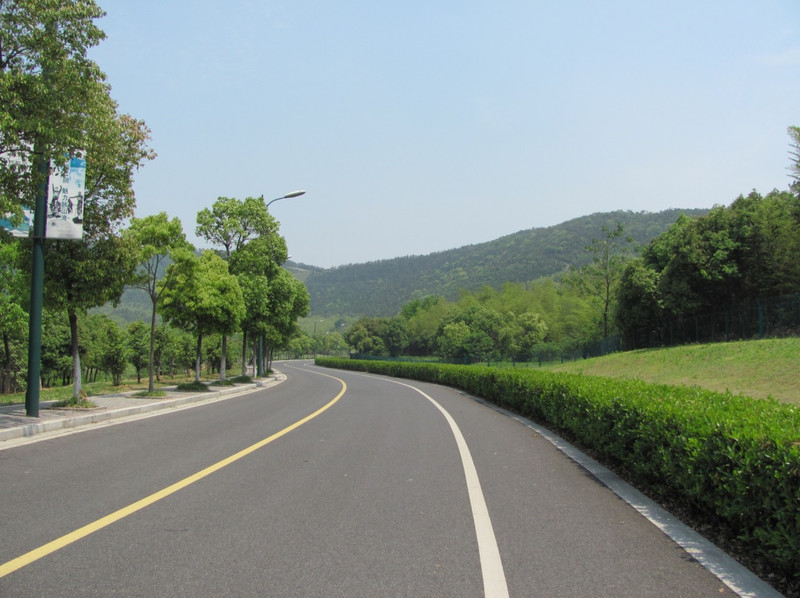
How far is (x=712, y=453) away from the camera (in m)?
4.59

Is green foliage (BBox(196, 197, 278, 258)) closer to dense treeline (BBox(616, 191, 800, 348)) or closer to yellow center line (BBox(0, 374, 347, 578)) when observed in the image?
yellow center line (BBox(0, 374, 347, 578))

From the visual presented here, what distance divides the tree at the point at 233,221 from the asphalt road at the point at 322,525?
64.6 feet

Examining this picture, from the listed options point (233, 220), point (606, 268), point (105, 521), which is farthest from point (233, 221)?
point (606, 268)

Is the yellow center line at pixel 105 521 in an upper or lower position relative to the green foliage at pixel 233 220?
lower

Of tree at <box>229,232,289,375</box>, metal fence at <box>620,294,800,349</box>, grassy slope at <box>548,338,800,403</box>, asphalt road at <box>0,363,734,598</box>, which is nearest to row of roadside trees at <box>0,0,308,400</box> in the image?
tree at <box>229,232,289,375</box>

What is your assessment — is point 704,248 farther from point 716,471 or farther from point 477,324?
point 477,324

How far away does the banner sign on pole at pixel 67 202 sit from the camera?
39.1 feet

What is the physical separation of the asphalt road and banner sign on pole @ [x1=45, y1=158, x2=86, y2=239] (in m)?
5.15

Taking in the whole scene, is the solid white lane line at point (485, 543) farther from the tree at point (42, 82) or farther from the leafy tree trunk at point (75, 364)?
the leafy tree trunk at point (75, 364)

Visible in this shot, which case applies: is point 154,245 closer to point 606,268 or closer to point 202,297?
point 202,297

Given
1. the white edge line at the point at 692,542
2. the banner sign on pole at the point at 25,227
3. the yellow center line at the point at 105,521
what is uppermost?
the banner sign on pole at the point at 25,227

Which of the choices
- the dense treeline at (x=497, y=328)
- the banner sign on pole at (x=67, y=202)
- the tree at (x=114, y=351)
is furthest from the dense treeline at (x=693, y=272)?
the banner sign on pole at (x=67, y=202)

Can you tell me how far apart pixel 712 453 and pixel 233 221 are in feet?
83.5

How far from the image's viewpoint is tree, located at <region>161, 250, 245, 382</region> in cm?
2059
